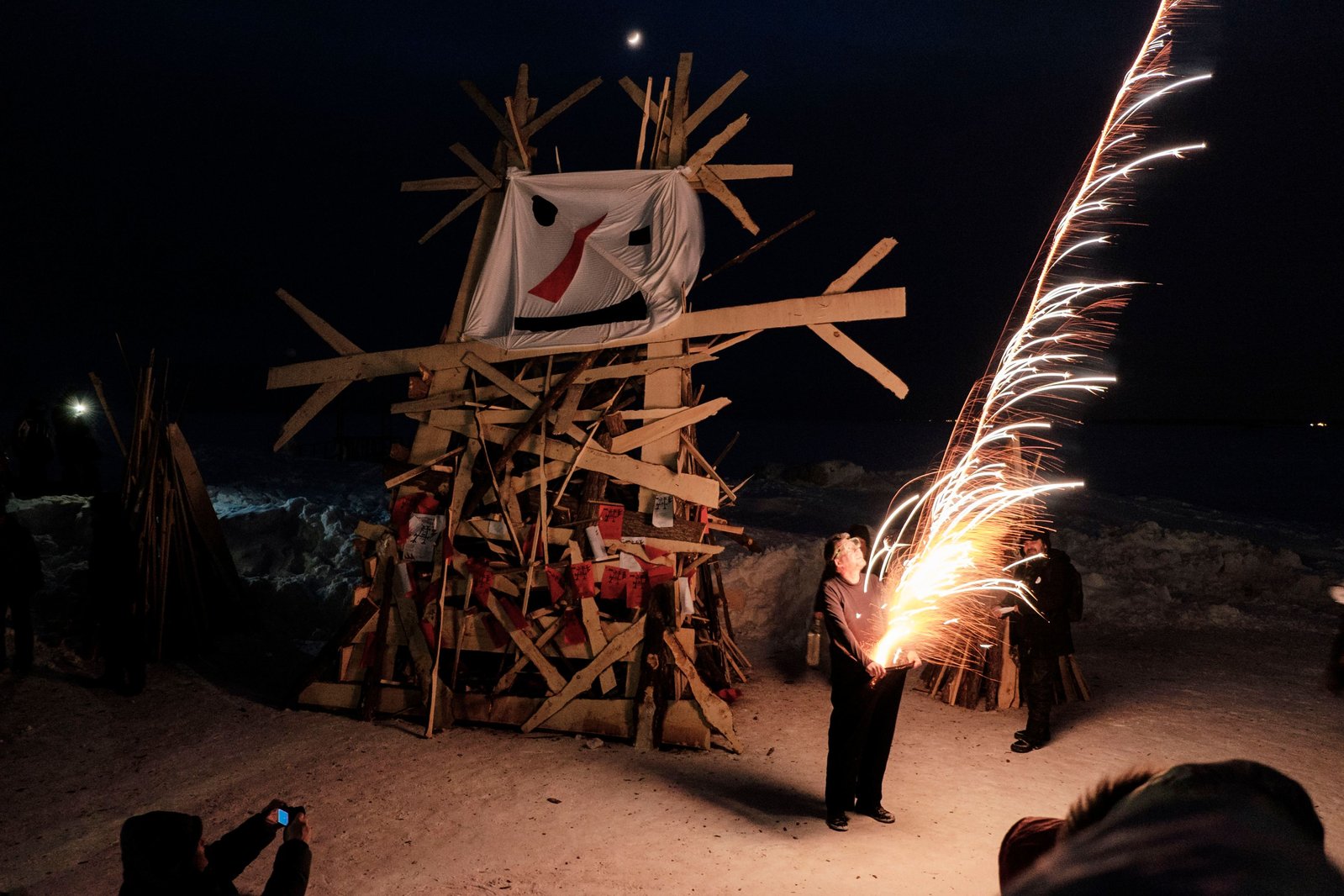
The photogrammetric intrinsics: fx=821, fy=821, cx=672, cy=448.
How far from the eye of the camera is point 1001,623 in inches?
343

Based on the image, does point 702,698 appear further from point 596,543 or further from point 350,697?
point 350,697

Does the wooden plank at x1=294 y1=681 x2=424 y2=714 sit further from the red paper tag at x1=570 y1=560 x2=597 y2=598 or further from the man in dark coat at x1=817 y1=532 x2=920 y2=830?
the man in dark coat at x1=817 y1=532 x2=920 y2=830

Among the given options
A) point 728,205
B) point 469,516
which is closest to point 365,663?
point 469,516

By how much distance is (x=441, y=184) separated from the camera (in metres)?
8.19

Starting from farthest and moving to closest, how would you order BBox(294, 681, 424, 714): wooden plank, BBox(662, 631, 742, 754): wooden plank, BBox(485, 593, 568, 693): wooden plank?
1. BBox(294, 681, 424, 714): wooden plank
2. BBox(485, 593, 568, 693): wooden plank
3. BBox(662, 631, 742, 754): wooden plank

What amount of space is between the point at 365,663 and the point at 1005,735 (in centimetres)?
608

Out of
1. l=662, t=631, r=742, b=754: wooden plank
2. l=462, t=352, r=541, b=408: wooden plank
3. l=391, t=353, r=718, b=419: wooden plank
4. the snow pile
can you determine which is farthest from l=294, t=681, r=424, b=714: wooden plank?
the snow pile

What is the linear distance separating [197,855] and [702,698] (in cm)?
441

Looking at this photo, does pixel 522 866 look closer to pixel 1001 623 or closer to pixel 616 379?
pixel 616 379

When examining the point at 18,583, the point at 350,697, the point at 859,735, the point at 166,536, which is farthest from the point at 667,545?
the point at 18,583

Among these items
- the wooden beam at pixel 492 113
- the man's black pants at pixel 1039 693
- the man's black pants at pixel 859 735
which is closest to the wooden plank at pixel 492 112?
the wooden beam at pixel 492 113

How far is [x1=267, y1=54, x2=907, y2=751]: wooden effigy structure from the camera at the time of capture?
24.0 feet

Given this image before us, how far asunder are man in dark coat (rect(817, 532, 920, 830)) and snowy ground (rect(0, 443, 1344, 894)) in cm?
28

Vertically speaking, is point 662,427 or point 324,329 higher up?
point 324,329
